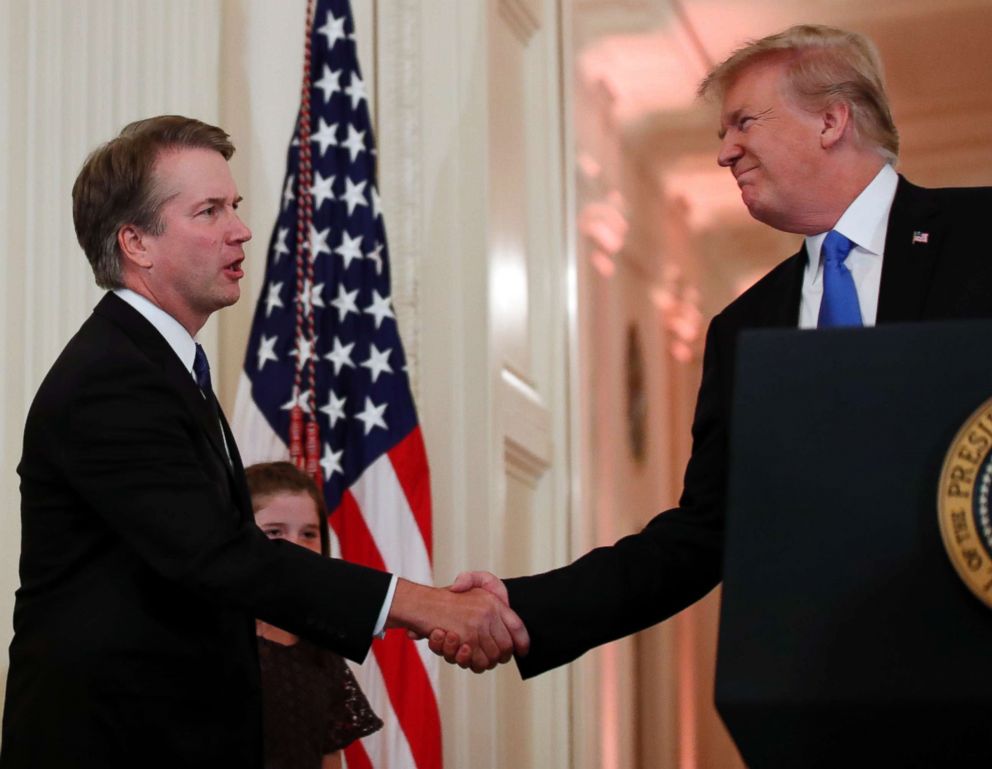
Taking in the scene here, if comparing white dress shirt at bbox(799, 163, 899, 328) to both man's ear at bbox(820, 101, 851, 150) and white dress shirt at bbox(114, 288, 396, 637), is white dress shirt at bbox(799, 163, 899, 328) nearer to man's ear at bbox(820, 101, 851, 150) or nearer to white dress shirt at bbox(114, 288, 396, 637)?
man's ear at bbox(820, 101, 851, 150)

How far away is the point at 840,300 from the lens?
296 centimetres

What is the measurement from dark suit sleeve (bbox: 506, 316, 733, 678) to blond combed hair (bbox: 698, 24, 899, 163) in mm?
511

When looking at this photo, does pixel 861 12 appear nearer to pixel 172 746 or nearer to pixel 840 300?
pixel 840 300

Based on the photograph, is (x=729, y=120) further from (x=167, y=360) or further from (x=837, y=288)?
(x=167, y=360)

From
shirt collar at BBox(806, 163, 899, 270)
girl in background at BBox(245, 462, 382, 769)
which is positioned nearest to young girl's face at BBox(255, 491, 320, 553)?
girl in background at BBox(245, 462, 382, 769)

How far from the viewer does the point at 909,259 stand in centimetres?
292

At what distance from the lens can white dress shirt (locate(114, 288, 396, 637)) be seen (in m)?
2.92

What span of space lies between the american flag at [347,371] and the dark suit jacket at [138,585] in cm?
146

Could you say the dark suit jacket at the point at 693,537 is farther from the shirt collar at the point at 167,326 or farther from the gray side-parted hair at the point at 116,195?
the gray side-parted hair at the point at 116,195

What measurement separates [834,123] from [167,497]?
62.4 inches

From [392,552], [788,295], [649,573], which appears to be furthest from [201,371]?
[392,552]

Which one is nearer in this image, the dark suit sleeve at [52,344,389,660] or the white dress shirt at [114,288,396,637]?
the dark suit sleeve at [52,344,389,660]

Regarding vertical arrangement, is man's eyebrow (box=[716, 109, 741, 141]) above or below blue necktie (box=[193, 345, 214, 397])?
above

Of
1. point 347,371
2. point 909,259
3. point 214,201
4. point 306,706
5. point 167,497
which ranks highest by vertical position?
point 214,201
